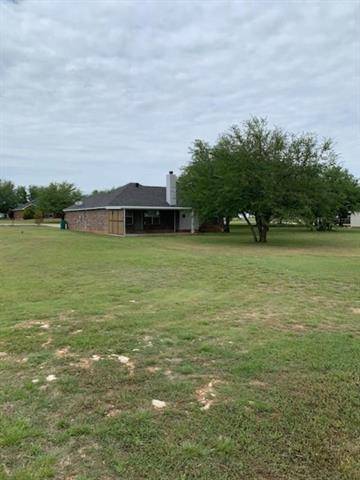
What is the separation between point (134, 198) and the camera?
3197 cm

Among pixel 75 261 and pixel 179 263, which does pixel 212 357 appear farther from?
pixel 75 261

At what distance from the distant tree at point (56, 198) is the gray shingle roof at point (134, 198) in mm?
25608

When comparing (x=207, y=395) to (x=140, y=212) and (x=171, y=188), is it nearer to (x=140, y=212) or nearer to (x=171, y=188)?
(x=140, y=212)

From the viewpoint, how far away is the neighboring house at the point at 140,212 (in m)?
30.7

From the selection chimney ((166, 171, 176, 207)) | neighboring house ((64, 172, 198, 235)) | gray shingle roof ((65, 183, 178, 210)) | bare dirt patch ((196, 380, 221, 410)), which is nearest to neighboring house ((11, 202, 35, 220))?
gray shingle roof ((65, 183, 178, 210))

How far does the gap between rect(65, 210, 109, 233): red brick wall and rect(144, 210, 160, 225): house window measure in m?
3.05

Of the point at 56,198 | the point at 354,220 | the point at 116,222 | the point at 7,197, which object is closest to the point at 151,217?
the point at 116,222

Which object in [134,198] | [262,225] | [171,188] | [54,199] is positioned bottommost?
[262,225]

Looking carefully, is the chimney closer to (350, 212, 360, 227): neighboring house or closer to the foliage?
(350, 212, 360, 227): neighboring house

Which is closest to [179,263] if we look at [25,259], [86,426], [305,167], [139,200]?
[25,259]

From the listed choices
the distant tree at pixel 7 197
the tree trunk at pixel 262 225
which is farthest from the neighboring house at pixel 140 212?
the distant tree at pixel 7 197

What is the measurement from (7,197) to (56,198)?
19.3 meters

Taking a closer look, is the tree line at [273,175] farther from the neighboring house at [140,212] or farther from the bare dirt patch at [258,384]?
the bare dirt patch at [258,384]

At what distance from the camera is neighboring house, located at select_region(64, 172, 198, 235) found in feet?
101
